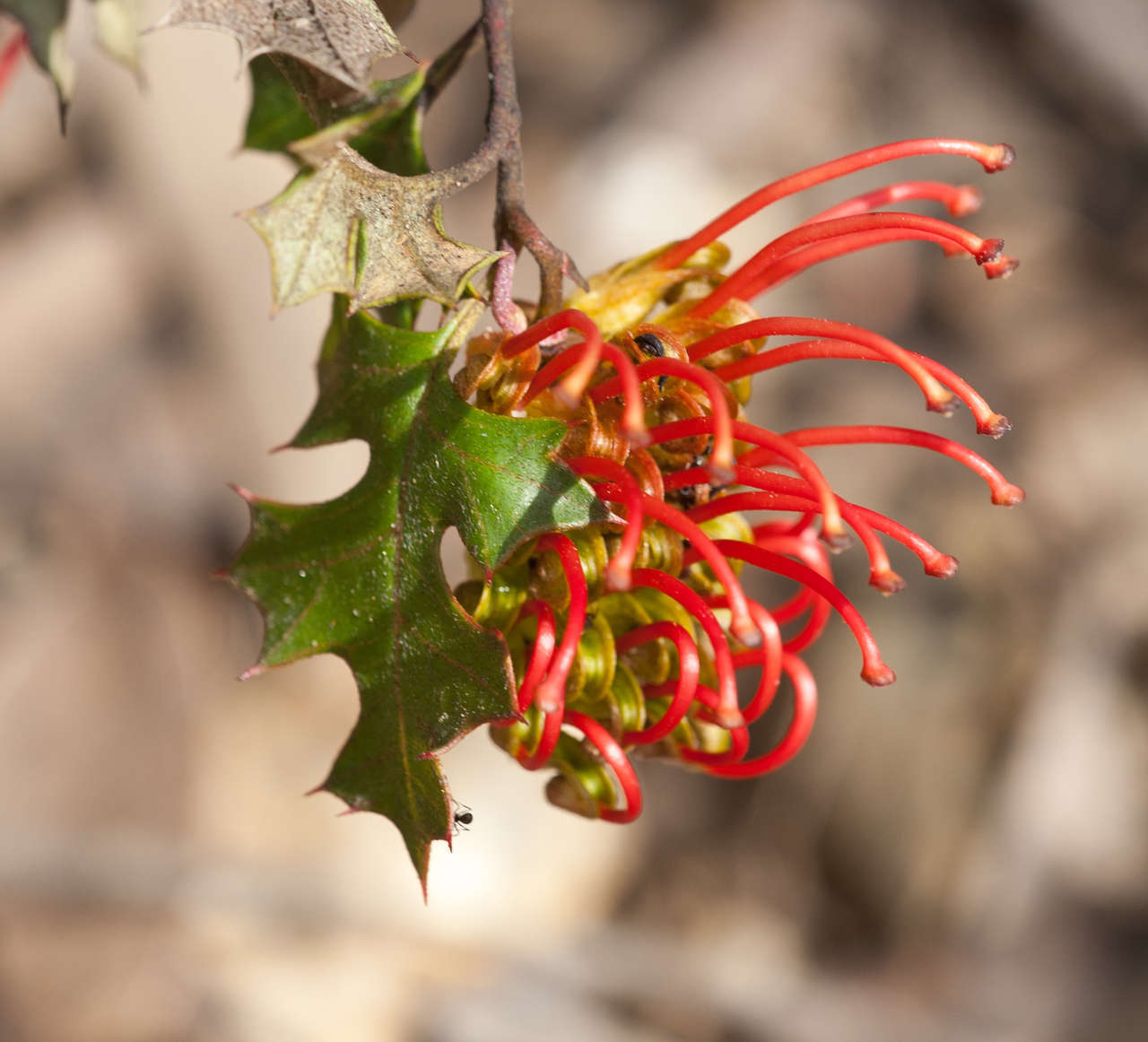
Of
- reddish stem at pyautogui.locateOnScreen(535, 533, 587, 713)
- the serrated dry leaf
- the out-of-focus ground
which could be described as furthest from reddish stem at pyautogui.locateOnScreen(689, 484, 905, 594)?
the out-of-focus ground

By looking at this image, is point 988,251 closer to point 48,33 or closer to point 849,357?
point 849,357

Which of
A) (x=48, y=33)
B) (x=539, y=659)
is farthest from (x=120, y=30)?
(x=539, y=659)

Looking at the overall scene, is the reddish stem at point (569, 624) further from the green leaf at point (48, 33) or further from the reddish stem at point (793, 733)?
the green leaf at point (48, 33)

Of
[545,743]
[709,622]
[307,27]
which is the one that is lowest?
[545,743]

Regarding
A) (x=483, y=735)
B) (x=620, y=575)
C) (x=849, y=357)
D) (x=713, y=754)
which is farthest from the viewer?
(x=483, y=735)

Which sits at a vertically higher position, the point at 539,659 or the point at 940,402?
the point at 940,402

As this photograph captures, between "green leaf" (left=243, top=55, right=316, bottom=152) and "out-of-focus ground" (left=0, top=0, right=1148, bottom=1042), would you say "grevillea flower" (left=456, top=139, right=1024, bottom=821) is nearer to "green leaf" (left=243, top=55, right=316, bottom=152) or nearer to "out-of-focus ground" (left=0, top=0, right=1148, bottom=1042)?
"green leaf" (left=243, top=55, right=316, bottom=152)

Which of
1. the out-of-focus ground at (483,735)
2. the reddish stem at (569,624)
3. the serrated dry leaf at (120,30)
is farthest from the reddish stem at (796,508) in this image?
the out-of-focus ground at (483,735)
